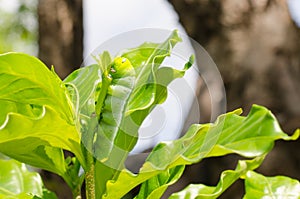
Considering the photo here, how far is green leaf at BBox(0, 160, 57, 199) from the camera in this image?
2.81ft

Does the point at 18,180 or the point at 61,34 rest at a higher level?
the point at 18,180

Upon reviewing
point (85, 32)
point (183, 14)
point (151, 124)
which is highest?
point (151, 124)

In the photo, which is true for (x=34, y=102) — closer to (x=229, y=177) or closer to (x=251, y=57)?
(x=229, y=177)

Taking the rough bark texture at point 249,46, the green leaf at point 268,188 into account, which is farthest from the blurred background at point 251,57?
the green leaf at point 268,188

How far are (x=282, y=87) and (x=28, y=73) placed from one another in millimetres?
1986

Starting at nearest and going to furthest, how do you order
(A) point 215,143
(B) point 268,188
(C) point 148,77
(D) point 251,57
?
(A) point 215,143 → (C) point 148,77 → (B) point 268,188 → (D) point 251,57

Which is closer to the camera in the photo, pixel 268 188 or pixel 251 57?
pixel 268 188

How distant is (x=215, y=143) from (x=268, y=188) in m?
0.24

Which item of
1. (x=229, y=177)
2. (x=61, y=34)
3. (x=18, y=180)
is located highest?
(x=229, y=177)

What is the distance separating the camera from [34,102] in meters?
0.69

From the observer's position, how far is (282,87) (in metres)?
2.51

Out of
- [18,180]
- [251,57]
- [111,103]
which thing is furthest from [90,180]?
[251,57]

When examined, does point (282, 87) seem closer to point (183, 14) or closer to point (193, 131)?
point (183, 14)

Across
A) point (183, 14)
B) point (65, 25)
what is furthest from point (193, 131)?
point (65, 25)
